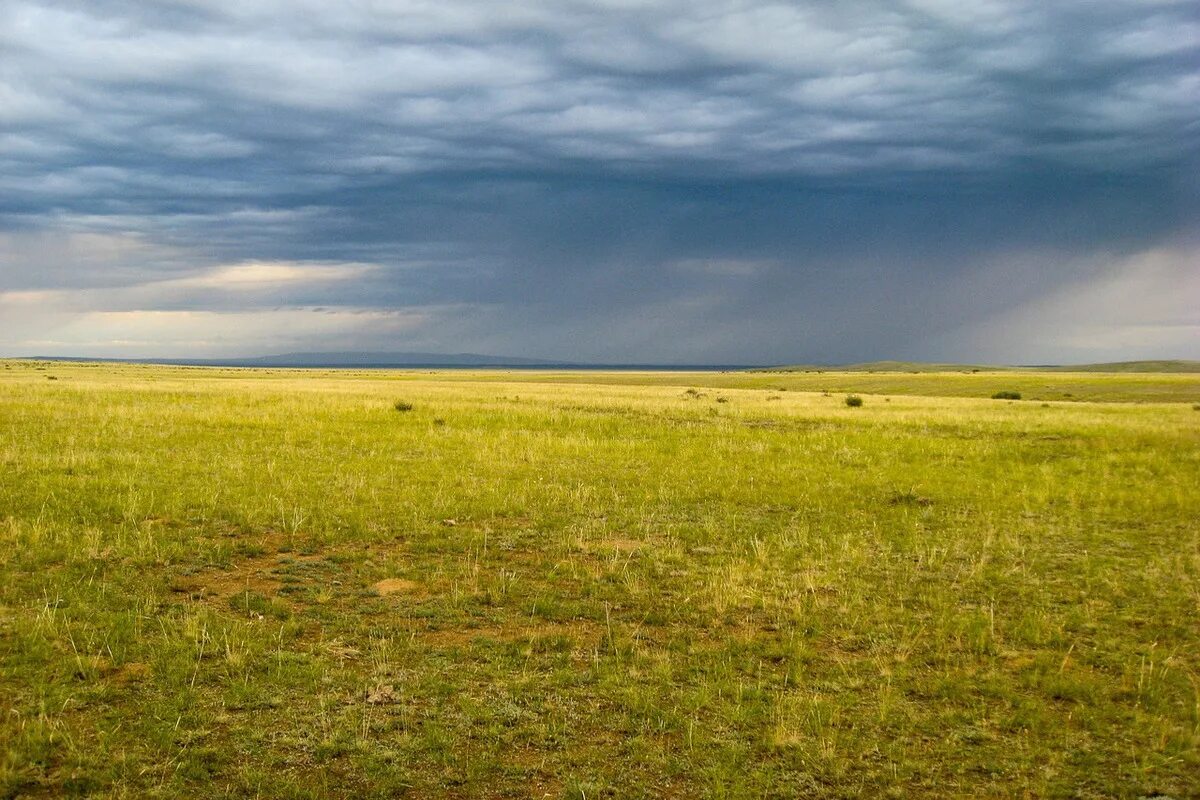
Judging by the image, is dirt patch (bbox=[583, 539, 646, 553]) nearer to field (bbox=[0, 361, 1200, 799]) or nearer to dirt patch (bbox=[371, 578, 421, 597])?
field (bbox=[0, 361, 1200, 799])

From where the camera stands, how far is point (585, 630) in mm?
10055

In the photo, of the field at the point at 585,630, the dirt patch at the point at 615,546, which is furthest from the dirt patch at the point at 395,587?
the dirt patch at the point at 615,546

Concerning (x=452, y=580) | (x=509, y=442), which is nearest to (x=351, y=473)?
(x=509, y=442)

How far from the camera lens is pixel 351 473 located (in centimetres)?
2083

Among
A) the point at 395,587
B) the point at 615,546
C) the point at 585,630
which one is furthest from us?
the point at 615,546

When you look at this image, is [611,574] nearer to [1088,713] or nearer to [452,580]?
[452,580]

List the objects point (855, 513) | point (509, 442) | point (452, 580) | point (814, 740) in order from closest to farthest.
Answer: point (814, 740) → point (452, 580) → point (855, 513) → point (509, 442)

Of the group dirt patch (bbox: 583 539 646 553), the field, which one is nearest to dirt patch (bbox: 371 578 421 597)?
the field

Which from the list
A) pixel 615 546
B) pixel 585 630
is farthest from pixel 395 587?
pixel 615 546

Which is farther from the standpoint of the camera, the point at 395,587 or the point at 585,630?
the point at 395,587

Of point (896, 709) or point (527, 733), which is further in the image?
point (896, 709)

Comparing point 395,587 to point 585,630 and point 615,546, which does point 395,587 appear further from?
point 615,546

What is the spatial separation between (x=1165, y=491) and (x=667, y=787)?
1951cm

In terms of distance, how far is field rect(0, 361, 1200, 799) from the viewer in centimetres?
679
